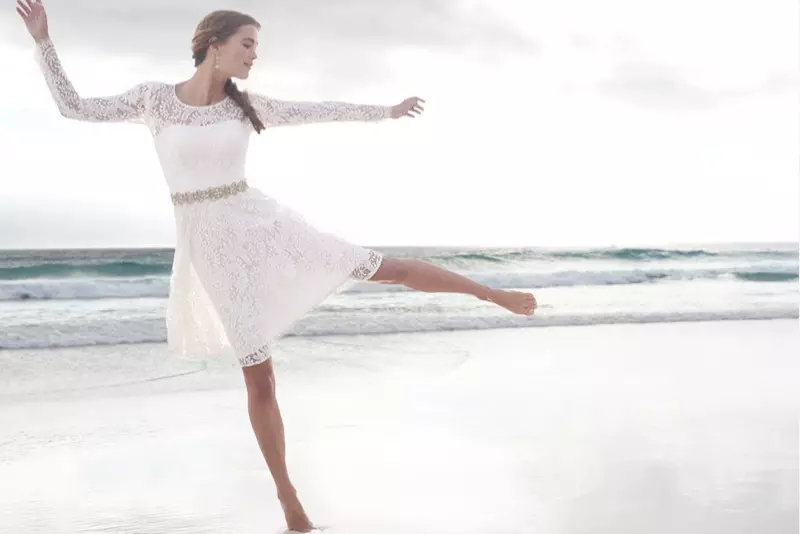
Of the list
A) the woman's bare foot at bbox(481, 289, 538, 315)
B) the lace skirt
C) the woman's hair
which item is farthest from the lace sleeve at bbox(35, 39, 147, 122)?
the woman's bare foot at bbox(481, 289, 538, 315)

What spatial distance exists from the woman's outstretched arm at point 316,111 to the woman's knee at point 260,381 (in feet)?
2.35

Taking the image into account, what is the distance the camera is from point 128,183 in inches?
524

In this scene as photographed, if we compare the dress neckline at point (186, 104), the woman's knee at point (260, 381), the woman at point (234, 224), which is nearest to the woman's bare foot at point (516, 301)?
the woman at point (234, 224)

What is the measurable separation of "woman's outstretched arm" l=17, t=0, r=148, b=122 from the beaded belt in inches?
11.0

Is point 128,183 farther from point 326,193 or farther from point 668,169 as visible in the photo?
point 668,169

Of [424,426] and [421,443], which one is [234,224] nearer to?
[421,443]

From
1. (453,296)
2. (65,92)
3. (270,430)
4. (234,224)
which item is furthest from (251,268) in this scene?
(453,296)

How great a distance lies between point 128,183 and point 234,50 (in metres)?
11.3

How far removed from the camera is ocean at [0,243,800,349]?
25.8 feet

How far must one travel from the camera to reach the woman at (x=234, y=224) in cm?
258

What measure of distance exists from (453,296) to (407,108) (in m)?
7.26

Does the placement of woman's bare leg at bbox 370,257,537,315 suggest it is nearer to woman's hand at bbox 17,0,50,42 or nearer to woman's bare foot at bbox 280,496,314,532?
woman's bare foot at bbox 280,496,314,532

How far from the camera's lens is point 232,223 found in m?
2.62

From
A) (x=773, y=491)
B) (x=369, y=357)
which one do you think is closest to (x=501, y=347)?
(x=369, y=357)
